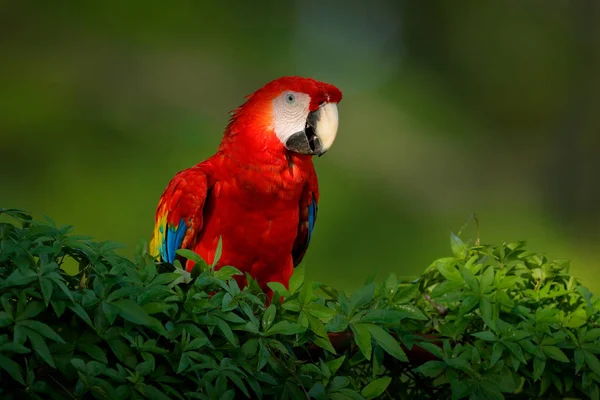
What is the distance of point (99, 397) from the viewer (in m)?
0.69

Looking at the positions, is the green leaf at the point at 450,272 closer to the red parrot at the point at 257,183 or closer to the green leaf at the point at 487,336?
the green leaf at the point at 487,336

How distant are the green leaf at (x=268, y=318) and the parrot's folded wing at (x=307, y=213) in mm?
696

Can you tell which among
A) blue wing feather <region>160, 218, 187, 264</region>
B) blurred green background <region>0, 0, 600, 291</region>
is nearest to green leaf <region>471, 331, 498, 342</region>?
blue wing feather <region>160, 218, 187, 264</region>

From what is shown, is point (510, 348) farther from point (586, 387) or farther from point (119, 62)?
point (119, 62)

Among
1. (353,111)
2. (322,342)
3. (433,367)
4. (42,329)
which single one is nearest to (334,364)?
(322,342)

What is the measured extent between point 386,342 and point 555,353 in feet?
0.94

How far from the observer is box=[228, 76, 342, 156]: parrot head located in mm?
1381

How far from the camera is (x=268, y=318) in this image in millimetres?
843

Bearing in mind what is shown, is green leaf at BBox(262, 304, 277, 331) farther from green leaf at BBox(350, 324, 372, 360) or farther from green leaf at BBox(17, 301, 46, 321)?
Answer: green leaf at BBox(17, 301, 46, 321)

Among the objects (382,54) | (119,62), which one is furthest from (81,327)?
(382,54)

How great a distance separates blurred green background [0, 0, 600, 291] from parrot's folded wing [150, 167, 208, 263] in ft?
6.97

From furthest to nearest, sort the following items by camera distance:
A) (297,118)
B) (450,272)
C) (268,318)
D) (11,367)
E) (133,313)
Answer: (297,118) < (450,272) < (268,318) < (133,313) < (11,367)

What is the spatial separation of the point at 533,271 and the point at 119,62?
3.46m

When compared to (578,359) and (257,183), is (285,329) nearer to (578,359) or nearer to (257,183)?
(578,359)
